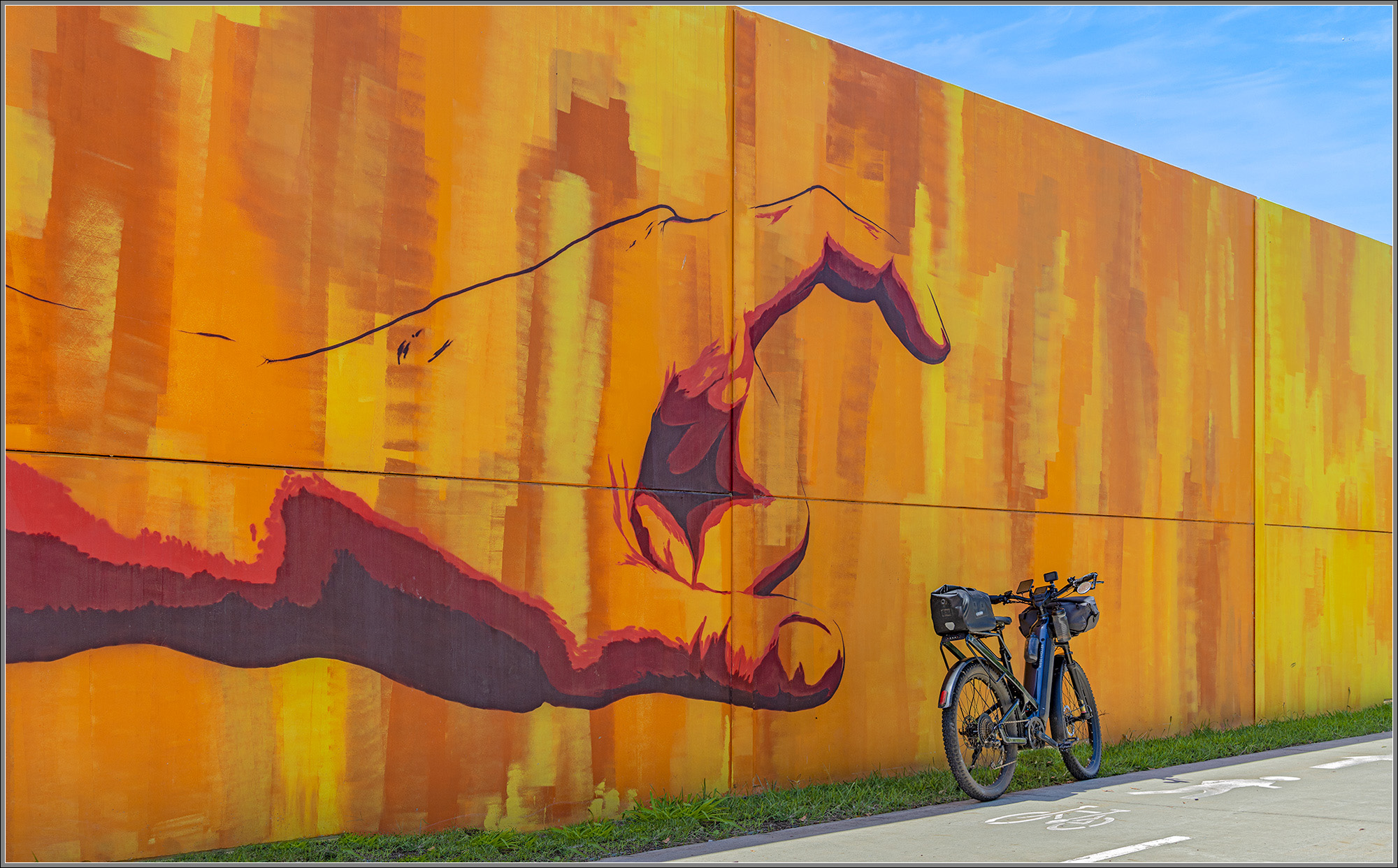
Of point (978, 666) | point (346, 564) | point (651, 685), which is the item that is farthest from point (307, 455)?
point (978, 666)

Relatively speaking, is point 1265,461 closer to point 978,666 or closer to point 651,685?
point 978,666

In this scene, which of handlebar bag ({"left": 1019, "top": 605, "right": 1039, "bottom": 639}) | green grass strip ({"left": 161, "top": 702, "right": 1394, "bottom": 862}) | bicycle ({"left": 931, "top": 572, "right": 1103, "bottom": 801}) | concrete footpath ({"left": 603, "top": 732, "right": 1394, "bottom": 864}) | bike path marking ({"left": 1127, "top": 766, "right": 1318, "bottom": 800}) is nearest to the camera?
green grass strip ({"left": 161, "top": 702, "right": 1394, "bottom": 862})

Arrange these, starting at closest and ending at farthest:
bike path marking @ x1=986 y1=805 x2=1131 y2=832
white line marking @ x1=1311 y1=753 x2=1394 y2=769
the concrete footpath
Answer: the concrete footpath
bike path marking @ x1=986 y1=805 x2=1131 y2=832
white line marking @ x1=1311 y1=753 x2=1394 y2=769

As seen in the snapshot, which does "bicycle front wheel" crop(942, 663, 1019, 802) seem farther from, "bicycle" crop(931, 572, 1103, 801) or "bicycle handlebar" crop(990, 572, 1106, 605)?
"bicycle handlebar" crop(990, 572, 1106, 605)

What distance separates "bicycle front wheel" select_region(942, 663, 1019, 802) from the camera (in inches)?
282

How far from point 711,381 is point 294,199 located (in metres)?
2.71

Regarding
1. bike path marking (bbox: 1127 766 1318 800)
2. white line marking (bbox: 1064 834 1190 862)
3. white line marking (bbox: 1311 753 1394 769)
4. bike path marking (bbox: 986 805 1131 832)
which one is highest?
white line marking (bbox: 1064 834 1190 862)

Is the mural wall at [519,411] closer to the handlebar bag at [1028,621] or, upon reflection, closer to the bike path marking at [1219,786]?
the handlebar bag at [1028,621]

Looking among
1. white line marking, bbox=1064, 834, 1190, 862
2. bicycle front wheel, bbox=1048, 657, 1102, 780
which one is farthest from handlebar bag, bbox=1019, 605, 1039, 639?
white line marking, bbox=1064, 834, 1190, 862

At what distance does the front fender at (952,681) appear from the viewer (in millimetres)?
7131

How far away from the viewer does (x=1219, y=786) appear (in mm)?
7859

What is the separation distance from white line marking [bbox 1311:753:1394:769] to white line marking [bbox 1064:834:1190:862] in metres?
3.38

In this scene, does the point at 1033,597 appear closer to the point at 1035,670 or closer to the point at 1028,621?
the point at 1028,621

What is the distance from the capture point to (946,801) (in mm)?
7395
